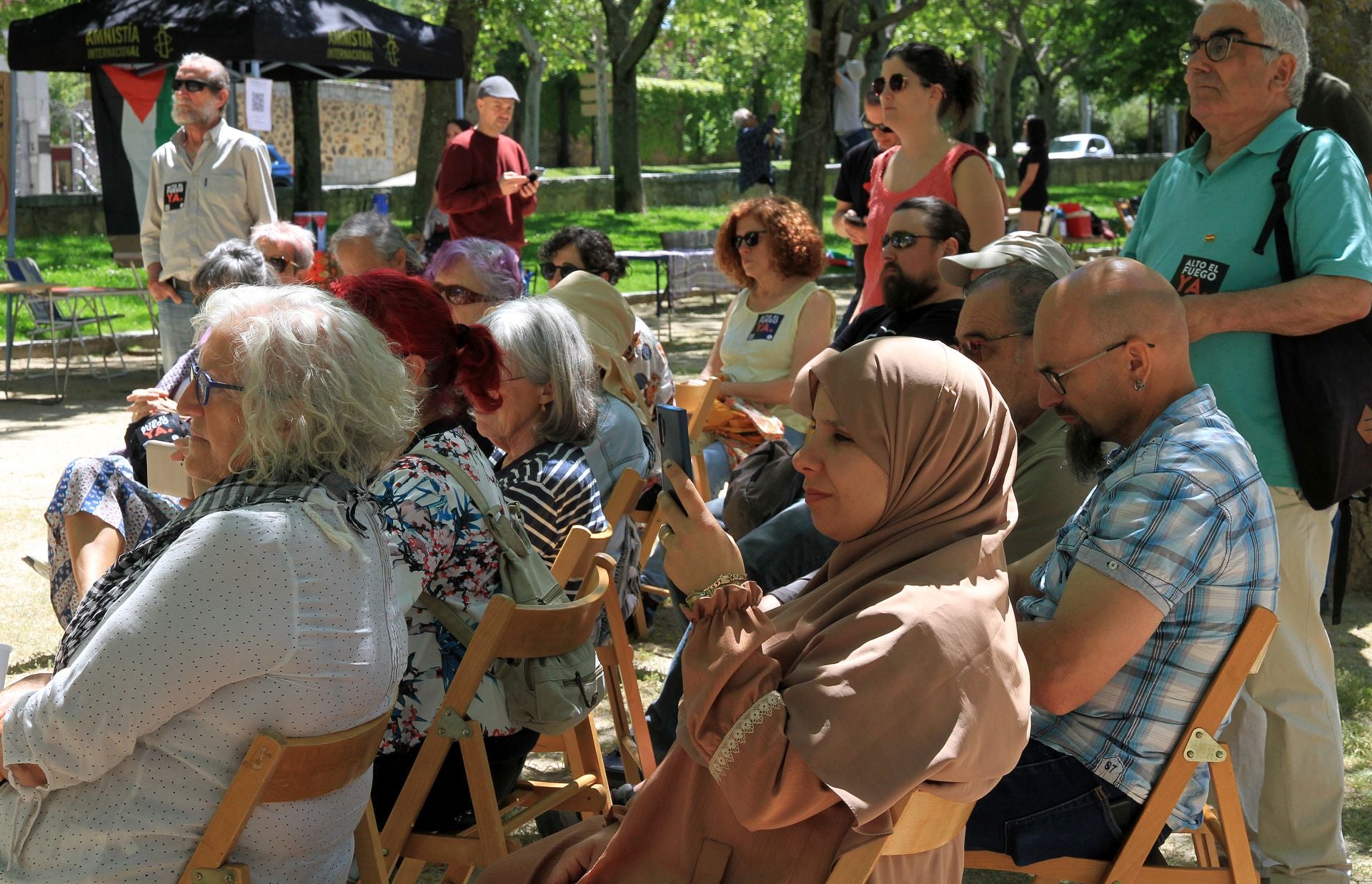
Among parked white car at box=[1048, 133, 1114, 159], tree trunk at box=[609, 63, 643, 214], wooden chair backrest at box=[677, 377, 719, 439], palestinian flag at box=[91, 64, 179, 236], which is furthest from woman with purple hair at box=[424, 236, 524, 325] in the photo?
parked white car at box=[1048, 133, 1114, 159]

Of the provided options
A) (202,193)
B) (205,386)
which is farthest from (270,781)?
(202,193)

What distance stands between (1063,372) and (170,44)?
9.67 metres

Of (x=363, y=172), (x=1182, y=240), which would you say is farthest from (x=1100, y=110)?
(x=1182, y=240)

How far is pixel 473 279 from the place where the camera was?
4.82 metres

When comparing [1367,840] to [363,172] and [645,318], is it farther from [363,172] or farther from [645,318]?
[363,172]

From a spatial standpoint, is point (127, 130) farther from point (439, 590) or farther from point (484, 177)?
point (439, 590)

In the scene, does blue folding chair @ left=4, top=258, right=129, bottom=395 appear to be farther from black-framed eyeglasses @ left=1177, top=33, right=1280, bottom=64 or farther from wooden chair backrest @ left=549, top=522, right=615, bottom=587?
black-framed eyeglasses @ left=1177, top=33, right=1280, bottom=64

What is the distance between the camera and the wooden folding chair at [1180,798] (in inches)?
85.0

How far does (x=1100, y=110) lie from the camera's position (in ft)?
171

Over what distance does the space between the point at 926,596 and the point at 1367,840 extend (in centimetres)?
231

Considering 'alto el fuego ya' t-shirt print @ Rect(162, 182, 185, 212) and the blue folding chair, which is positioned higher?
'alto el fuego ya' t-shirt print @ Rect(162, 182, 185, 212)

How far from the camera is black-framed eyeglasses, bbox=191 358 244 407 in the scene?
84.4 inches

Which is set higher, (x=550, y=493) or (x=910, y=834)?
(x=550, y=493)

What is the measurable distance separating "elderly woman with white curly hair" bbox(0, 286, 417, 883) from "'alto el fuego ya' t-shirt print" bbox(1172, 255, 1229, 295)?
6.71ft
